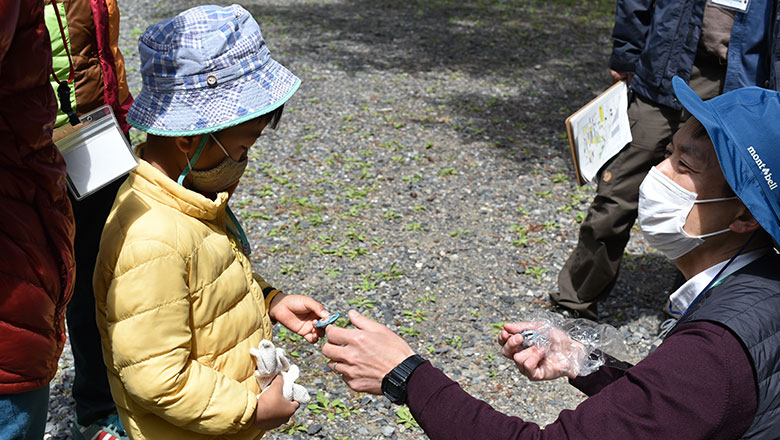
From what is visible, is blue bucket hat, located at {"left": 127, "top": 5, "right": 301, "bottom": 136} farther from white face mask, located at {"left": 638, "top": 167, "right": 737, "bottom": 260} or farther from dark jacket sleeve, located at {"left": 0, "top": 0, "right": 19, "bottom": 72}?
white face mask, located at {"left": 638, "top": 167, "right": 737, "bottom": 260}

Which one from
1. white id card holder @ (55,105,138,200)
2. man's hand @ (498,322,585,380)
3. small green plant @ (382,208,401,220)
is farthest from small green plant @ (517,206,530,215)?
white id card holder @ (55,105,138,200)

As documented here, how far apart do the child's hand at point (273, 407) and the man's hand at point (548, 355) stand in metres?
0.77

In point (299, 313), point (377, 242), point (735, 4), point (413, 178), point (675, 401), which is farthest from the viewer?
point (413, 178)

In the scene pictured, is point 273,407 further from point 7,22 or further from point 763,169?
point 763,169

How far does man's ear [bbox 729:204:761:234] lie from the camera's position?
1922mm

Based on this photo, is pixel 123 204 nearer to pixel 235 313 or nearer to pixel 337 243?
pixel 235 313

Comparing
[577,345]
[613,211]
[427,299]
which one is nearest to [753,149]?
[577,345]

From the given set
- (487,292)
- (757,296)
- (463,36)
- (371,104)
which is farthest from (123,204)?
(463,36)

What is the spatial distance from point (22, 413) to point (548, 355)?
5.22 ft

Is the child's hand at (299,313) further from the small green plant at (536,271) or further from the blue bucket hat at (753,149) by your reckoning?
the small green plant at (536,271)

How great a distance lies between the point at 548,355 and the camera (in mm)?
2414

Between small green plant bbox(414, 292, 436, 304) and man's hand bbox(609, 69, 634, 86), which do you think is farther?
small green plant bbox(414, 292, 436, 304)

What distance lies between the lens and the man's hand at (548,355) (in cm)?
237

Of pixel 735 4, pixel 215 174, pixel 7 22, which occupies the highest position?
pixel 7 22
